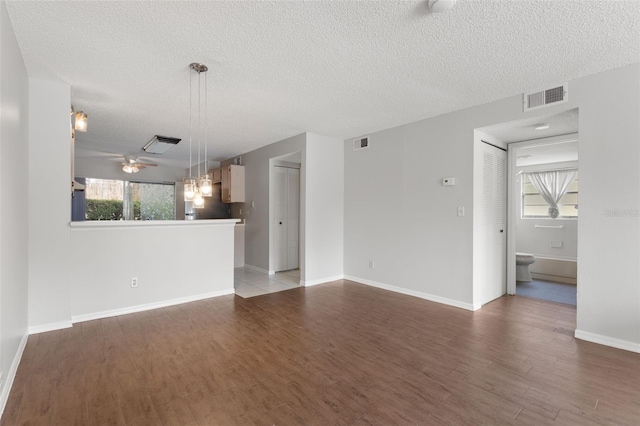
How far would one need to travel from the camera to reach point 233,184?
20.6 feet

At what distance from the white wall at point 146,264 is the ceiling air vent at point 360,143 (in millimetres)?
2540

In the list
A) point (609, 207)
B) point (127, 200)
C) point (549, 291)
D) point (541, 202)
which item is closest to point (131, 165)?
point (127, 200)

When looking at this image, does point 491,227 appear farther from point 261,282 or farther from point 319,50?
point 261,282

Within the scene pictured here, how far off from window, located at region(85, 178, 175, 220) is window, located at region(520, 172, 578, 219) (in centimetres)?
869

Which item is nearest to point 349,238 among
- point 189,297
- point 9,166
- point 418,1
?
point 189,297

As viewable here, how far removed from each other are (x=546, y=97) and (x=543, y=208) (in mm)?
4017

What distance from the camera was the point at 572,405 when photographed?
188 cm

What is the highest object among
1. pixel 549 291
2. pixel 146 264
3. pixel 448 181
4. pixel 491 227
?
pixel 448 181

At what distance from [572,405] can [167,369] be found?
2.88m

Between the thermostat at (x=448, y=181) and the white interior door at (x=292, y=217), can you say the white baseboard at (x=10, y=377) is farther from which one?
the thermostat at (x=448, y=181)

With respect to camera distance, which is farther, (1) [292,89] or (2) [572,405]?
(1) [292,89]

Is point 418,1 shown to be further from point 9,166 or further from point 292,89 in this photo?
point 9,166

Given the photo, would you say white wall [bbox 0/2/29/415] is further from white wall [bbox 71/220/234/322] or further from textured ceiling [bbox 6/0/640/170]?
white wall [bbox 71/220/234/322]

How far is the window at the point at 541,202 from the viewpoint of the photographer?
18.9 feet
